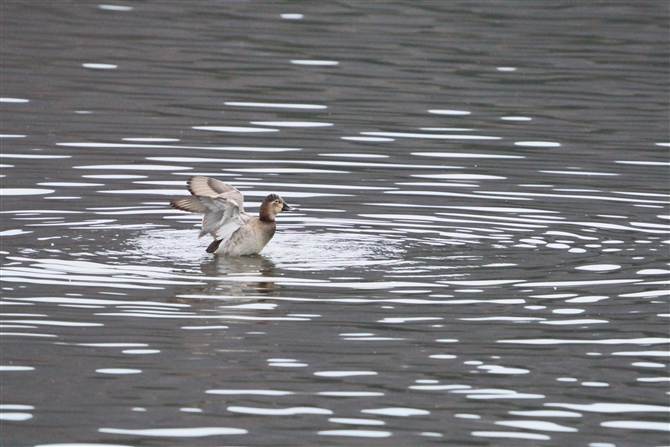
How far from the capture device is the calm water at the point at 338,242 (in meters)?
8.60

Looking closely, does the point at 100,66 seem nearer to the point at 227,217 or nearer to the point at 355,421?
the point at 227,217

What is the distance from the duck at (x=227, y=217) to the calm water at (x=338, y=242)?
0.82 feet

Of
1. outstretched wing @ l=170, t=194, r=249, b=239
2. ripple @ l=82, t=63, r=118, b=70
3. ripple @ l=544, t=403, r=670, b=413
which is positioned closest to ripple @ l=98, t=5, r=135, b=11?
ripple @ l=82, t=63, r=118, b=70

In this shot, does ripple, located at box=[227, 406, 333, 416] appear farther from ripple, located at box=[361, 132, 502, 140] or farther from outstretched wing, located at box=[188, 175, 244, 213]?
ripple, located at box=[361, 132, 502, 140]

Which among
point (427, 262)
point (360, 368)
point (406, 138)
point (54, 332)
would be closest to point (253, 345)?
point (360, 368)

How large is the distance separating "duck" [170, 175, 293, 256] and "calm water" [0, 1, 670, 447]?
25cm

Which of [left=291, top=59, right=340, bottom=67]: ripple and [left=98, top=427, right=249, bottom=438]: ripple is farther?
[left=291, top=59, right=340, bottom=67]: ripple

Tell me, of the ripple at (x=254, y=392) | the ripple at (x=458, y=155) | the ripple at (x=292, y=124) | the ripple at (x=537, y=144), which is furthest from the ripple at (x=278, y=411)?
the ripple at (x=292, y=124)

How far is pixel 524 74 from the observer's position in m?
26.0

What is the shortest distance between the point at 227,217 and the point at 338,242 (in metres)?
1.17

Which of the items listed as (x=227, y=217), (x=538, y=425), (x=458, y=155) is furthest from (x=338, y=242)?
(x=538, y=425)

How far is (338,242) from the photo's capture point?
13750 millimetres

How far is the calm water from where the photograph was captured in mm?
8602

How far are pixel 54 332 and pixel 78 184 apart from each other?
6517mm
